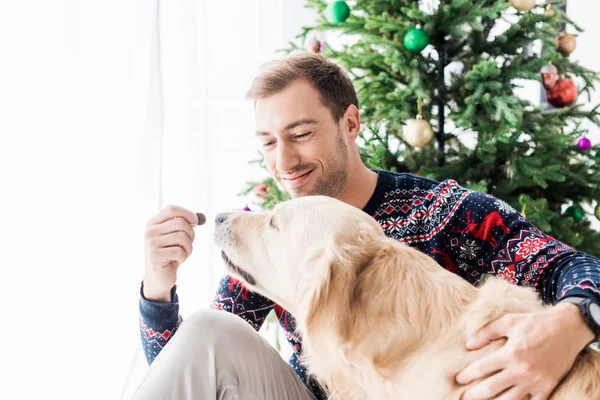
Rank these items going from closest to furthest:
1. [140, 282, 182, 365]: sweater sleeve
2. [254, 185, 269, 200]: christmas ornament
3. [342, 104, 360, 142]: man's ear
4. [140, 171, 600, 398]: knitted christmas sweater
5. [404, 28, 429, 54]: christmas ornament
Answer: [140, 171, 600, 398]: knitted christmas sweater < [140, 282, 182, 365]: sweater sleeve < [342, 104, 360, 142]: man's ear < [404, 28, 429, 54]: christmas ornament < [254, 185, 269, 200]: christmas ornament

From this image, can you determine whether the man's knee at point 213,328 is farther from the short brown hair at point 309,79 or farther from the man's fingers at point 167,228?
the short brown hair at point 309,79

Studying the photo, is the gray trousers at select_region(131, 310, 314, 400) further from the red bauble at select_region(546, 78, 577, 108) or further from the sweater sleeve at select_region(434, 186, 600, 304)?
the red bauble at select_region(546, 78, 577, 108)

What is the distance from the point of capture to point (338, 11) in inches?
88.0

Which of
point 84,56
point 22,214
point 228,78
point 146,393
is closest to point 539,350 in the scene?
point 146,393

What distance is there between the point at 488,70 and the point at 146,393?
5.45 ft

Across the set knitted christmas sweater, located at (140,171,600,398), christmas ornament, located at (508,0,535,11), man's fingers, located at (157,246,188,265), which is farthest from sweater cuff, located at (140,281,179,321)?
christmas ornament, located at (508,0,535,11)

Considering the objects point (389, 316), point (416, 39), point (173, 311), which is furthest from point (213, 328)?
point (416, 39)

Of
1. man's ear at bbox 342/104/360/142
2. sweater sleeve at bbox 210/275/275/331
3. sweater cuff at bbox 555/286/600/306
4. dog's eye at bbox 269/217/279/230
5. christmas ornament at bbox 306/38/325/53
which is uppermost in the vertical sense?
christmas ornament at bbox 306/38/325/53

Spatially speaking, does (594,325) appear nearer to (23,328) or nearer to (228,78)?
(23,328)

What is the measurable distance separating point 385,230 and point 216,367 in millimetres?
587

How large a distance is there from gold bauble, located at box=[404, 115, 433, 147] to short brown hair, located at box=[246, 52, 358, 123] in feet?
1.69

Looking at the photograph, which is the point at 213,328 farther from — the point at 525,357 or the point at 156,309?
the point at 525,357

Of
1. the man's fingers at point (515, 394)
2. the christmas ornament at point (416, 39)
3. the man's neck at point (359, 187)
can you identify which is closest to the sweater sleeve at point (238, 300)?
the man's neck at point (359, 187)

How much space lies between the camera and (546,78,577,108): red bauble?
2418mm
